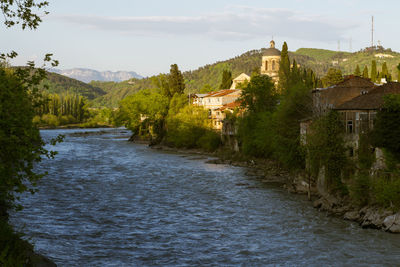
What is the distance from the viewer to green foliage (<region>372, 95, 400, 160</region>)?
29438 mm

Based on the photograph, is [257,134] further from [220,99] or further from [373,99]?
[220,99]

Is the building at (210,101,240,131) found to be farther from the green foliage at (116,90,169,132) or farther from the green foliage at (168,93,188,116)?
the green foliage at (116,90,169,132)

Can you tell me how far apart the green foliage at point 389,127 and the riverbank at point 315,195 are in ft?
14.6

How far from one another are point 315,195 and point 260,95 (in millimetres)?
28435

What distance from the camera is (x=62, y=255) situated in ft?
71.0

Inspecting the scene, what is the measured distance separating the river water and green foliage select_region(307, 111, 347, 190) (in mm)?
2879

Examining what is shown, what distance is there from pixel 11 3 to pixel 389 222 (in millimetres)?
22339

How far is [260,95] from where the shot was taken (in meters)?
62.6

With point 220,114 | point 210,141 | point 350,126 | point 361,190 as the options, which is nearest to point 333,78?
point 220,114

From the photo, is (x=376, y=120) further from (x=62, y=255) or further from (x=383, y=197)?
(x=62, y=255)

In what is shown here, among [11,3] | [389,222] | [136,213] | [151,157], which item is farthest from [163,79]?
[11,3]

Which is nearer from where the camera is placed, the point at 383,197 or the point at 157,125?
the point at 383,197

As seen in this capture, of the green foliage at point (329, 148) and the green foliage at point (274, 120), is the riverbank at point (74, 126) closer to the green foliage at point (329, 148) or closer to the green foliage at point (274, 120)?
the green foliage at point (274, 120)

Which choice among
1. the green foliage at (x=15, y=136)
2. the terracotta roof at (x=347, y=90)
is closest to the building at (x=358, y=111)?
the terracotta roof at (x=347, y=90)
